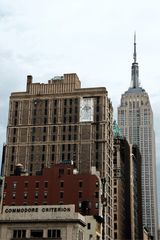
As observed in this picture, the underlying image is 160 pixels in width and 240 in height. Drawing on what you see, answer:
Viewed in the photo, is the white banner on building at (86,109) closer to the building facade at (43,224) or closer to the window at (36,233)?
the building facade at (43,224)

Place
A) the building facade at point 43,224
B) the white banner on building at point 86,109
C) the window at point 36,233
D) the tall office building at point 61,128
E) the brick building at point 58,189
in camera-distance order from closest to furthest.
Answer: the building facade at point 43,224 < the window at point 36,233 < the brick building at point 58,189 < the tall office building at point 61,128 < the white banner on building at point 86,109

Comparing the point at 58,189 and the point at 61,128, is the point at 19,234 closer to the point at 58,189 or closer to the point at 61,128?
the point at 58,189

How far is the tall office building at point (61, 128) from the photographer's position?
180 meters

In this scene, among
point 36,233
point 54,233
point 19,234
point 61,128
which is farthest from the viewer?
point 61,128

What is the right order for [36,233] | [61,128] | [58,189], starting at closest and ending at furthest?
[36,233], [58,189], [61,128]

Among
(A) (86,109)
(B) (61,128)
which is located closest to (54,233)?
(B) (61,128)

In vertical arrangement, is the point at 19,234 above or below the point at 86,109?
below

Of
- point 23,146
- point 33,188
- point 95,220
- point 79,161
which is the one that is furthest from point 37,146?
point 95,220

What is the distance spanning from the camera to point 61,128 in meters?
187

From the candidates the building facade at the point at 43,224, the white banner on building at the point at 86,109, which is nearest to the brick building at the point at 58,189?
the white banner on building at the point at 86,109

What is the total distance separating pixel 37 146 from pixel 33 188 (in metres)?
30.4

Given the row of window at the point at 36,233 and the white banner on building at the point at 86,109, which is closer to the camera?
the row of window at the point at 36,233

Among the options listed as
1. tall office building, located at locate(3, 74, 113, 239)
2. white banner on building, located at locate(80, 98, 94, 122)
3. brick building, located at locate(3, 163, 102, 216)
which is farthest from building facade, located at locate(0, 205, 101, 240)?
white banner on building, located at locate(80, 98, 94, 122)

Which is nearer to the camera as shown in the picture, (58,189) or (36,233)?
(36,233)
